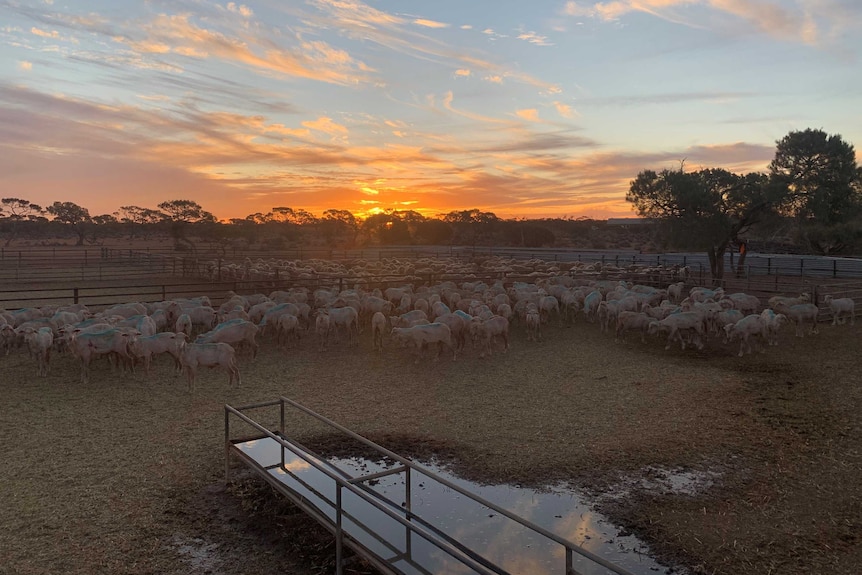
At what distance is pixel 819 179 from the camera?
95.0 ft

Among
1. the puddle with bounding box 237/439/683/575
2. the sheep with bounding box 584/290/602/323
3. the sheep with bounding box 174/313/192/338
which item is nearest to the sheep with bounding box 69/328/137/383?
the sheep with bounding box 174/313/192/338

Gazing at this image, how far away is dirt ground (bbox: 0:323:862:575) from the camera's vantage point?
5668mm

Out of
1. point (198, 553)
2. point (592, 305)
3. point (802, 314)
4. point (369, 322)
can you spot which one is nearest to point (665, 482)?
point (198, 553)

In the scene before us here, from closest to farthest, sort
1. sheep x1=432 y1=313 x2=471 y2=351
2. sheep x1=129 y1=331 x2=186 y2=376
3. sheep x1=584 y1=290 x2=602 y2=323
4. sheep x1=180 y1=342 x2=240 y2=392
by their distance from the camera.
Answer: sheep x1=180 y1=342 x2=240 y2=392, sheep x1=129 y1=331 x2=186 y2=376, sheep x1=432 y1=313 x2=471 y2=351, sheep x1=584 y1=290 x2=602 y2=323

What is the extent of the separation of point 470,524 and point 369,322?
1310cm

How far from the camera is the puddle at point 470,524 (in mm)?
5566

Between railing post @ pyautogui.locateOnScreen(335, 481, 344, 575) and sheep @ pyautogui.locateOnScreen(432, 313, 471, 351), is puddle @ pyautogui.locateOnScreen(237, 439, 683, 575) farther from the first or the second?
sheep @ pyautogui.locateOnScreen(432, 313, 471, 351)

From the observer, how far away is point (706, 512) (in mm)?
6371

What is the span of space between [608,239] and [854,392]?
91.7m

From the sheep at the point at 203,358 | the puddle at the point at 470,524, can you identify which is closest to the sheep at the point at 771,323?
the puddle at the point at 470,524

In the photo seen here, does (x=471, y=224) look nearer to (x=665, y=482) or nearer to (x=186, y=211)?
(x=186, y=211)

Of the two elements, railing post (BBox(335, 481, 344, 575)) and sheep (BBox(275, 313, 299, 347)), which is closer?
railing post (BBox(335, 481, 344, 575))

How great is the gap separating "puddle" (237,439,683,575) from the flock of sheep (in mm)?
5099

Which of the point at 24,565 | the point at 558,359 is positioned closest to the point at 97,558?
the point at 24,565
